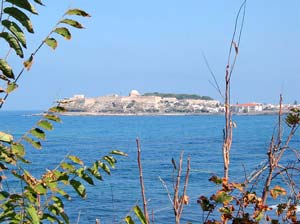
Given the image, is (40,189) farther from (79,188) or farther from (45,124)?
(45,124)

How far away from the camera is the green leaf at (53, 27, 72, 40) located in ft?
7.70

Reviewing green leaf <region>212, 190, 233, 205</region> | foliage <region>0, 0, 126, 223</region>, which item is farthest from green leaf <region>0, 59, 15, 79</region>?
green leaf <region>212, 190, 233, 205</region>

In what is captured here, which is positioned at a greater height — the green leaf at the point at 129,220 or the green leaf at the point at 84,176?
the green leaf at the point at 84,176

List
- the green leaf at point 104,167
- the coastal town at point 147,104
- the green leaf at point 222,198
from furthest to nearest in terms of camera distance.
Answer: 1. the coastal town at point 147,104
2. the green leaf at point 104,167
3. the green leaf at point 222,198

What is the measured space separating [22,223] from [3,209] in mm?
124

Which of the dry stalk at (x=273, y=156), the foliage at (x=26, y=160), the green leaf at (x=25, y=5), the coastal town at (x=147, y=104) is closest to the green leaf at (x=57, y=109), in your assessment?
the foliage at (x=26, y=160)

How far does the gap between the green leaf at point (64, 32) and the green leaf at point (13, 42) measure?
0.26m

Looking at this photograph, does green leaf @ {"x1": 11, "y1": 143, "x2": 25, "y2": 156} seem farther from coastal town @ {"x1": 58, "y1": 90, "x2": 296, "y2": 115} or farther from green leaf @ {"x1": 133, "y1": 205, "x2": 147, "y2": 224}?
coastal town @ {"x1": 58, "y1": 90, "x2": 296, "y2": 115}

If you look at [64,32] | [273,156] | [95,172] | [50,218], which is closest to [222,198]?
[273,156]

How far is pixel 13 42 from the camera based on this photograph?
2115 millimetres

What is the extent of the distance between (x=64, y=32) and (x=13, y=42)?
0.95ft

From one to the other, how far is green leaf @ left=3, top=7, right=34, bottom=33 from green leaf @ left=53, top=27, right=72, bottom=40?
0.26 m

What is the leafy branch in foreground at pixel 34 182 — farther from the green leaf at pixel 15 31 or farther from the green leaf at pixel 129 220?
the green leaf at pixel 15 31

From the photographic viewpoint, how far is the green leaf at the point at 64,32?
235 cm
